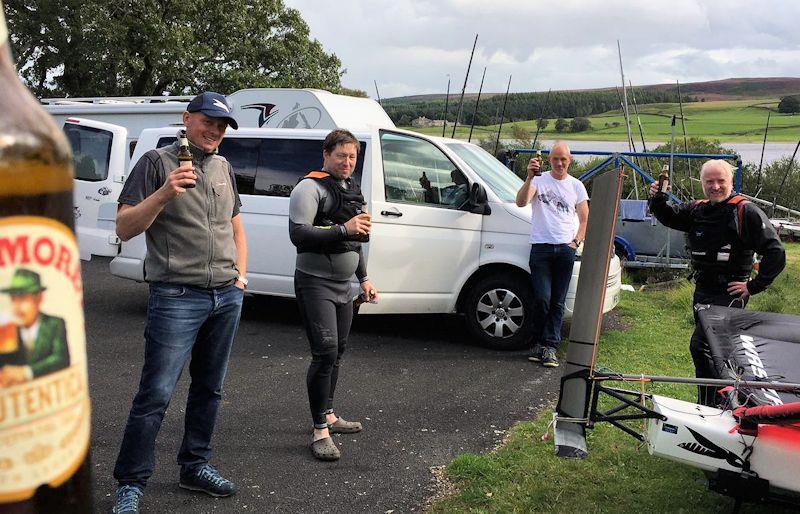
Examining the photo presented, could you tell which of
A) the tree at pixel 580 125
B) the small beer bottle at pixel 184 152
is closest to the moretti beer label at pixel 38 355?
the small beer bottle at pixel 184 152

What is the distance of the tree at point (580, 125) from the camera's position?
913 inches

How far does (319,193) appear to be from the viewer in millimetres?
3947

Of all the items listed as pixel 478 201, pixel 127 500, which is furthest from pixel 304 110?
pixel 127 500

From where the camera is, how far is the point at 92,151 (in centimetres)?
1015

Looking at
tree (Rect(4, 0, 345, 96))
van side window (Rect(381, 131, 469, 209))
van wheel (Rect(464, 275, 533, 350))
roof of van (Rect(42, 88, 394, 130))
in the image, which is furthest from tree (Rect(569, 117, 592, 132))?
van wheel (Rect(464, 275, 533, 350))

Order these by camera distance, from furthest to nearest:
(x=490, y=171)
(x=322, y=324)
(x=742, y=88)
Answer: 1. (x=742, y=88)
2. (x=490, y=171)
3. (x=322, y=324)

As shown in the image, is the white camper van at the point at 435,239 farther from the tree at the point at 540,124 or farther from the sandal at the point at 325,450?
the tree at the point at 540,124

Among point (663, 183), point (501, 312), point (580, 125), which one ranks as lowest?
point (501, 312)

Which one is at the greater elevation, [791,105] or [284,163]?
[791,105]

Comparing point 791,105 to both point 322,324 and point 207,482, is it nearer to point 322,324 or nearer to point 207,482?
point 322,324

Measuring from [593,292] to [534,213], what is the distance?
3.00 m

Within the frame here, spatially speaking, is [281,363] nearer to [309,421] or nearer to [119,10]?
[309,421]

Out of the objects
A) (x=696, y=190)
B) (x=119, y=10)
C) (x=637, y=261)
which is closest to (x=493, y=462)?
(x=637, y=261)

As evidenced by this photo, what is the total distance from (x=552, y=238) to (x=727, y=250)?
1828mm
